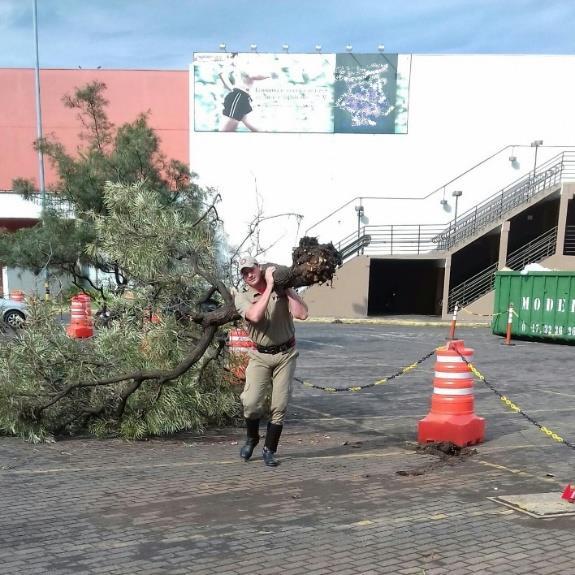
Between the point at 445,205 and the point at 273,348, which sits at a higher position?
the point at 445,205

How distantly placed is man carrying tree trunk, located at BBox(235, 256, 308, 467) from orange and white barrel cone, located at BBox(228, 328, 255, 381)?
1.58m

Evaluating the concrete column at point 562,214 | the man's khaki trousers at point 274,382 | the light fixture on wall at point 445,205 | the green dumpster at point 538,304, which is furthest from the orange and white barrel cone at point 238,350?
the light fixture on wall at point 445,205

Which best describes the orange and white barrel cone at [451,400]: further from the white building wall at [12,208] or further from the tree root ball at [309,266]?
the white building wall at [12,208]

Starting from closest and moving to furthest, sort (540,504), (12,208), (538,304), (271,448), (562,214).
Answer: (540,504) < (271,448) < (538,304) < (562,214) < (12,208)

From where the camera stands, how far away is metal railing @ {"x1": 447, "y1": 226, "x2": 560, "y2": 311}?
2644 centimetres

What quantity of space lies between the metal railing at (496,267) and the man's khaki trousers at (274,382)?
2209 cm

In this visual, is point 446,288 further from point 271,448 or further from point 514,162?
point 271,448

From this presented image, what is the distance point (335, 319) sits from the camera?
24.8 m

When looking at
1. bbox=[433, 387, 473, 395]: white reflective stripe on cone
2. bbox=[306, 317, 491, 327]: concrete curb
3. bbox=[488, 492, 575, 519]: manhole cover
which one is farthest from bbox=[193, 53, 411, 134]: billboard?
bbox=[488, 492, 575, 519]: manhole cover

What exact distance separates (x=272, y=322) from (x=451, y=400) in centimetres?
214

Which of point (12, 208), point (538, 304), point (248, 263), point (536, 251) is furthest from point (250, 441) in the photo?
point (12, 208)

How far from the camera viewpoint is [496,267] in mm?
26922

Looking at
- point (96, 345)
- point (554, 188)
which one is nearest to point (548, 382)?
point (96, 345)

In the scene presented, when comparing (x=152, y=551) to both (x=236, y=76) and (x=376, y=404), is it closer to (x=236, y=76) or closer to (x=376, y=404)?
(x=376, y=404)
